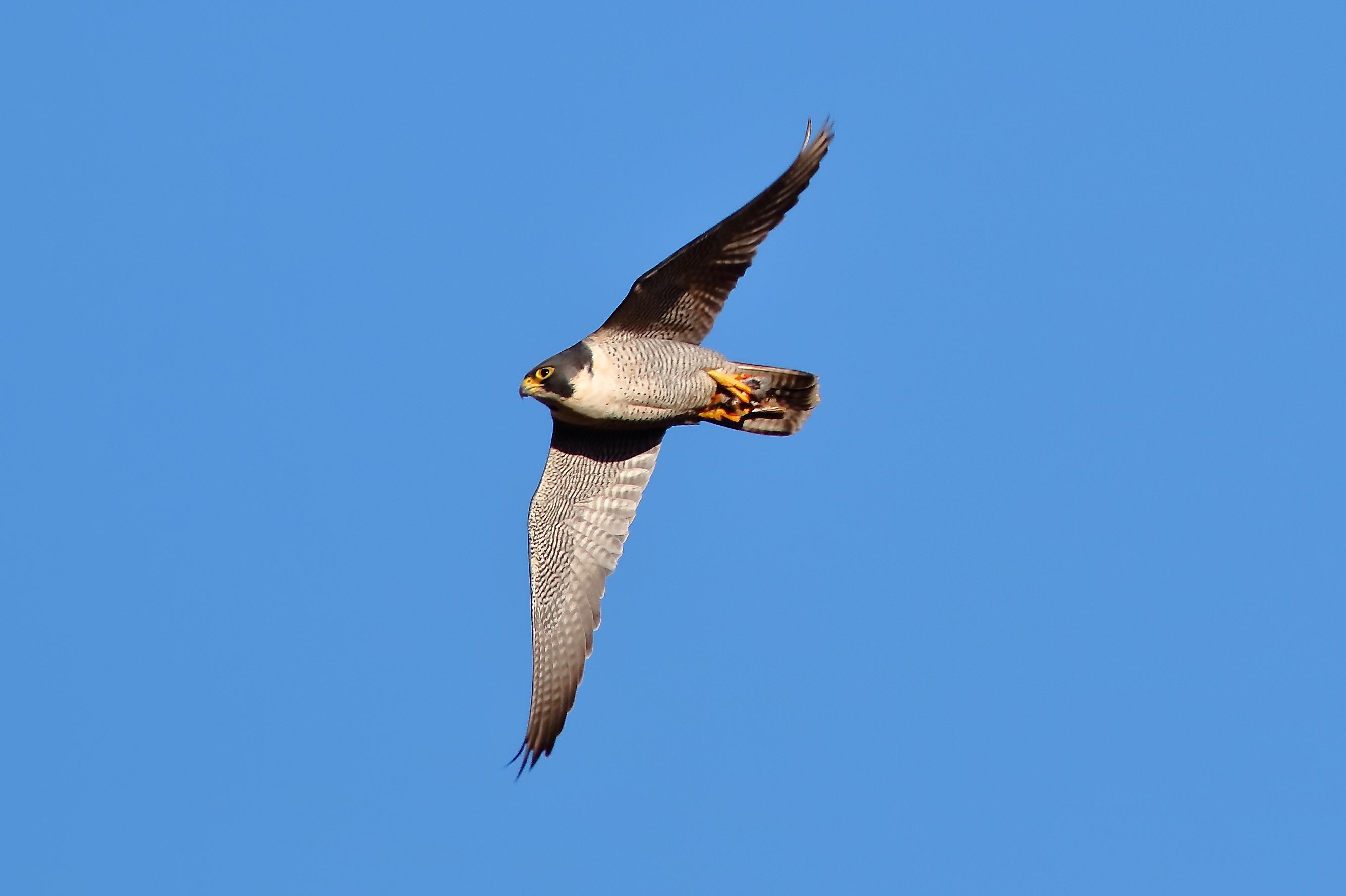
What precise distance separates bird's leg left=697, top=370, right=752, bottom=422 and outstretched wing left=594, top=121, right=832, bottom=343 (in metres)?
0.34

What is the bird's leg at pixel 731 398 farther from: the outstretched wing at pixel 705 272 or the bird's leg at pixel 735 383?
the outstretched wing at pixel 705 272

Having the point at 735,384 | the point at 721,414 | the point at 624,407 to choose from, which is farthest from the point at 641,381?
the point at 721,414

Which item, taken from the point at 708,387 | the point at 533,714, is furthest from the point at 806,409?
the point at 533,714

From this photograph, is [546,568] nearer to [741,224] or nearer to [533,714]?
[533,714]

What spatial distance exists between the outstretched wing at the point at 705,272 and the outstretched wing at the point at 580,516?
1.17 m

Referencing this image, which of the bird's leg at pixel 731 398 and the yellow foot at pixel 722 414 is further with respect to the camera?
the yellow foot at pixel 722 414

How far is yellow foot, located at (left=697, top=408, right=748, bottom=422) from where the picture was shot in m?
11.5

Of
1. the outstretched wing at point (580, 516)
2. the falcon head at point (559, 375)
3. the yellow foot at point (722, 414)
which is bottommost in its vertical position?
the outstretched wing at point (580, 516)

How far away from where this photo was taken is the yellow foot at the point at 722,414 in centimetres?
1146

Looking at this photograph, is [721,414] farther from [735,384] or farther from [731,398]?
[735,384]

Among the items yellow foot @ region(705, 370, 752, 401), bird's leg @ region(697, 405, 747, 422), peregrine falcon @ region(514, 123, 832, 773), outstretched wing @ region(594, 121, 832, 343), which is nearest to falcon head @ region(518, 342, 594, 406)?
peregrine falcon @ region(514, 123, 832, 773)

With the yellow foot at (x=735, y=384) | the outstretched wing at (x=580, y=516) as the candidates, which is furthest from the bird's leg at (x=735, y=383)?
the outstretched wing at (x=580, y=516)

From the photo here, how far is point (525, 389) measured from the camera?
10.6 meters

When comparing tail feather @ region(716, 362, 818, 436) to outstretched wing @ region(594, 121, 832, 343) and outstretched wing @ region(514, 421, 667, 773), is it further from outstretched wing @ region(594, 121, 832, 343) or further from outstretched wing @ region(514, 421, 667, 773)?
outstretched wing @ region(514, 421, 667, 773)
